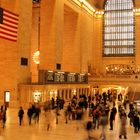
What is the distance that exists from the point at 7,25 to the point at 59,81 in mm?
10491

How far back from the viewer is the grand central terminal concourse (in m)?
13.5

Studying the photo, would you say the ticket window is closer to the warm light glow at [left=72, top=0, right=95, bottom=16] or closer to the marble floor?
the marble floor

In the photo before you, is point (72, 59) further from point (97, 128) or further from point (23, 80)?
point (97, 128)

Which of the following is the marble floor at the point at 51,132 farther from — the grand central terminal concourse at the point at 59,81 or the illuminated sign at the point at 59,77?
the illuminated sign at the point at 59,77

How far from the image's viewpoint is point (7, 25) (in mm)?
20281

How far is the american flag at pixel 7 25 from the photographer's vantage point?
64.4 ft

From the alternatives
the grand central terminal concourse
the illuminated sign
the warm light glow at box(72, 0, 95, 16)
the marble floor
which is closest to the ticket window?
the grand central terminal concourse

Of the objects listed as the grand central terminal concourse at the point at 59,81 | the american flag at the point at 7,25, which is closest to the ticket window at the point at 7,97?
the grand central terminal concourse at the point at 59,81

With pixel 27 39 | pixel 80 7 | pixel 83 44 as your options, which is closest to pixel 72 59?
pixel 83 44

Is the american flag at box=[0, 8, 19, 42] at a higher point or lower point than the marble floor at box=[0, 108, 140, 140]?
higher

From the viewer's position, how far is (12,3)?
84.5ft

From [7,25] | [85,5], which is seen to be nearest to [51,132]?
[7,25]

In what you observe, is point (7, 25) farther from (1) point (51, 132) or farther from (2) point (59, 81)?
(2) point (59, 81)

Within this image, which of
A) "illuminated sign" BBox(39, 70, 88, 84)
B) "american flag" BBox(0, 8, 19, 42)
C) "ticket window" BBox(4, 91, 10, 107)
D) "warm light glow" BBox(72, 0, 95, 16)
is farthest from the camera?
"warm light glow" BBox(72, 0, 95, 16)
